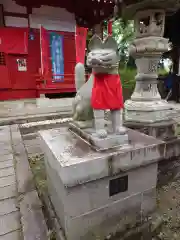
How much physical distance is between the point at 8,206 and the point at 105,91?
1.54 meters

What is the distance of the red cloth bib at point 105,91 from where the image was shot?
139 centimetres

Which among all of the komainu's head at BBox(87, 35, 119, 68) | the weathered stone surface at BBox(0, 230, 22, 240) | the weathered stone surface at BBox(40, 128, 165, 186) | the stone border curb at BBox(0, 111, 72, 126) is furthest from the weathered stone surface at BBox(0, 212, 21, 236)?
the stone border curb at BBox(0, 111, 72, 126)

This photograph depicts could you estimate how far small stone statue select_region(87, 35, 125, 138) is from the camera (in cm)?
127

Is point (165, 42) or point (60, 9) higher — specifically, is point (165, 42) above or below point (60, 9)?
below

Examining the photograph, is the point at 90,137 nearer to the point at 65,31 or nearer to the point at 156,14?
the point at 156,14

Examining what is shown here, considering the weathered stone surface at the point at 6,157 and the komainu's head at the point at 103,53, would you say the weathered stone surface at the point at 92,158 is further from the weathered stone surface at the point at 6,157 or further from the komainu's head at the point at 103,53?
the weathered stone surface at the point at 6,157

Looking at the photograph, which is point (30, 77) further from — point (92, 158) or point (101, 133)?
point (92, 158)

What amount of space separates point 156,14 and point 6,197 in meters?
2.78

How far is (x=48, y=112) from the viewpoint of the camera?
18.8 feet

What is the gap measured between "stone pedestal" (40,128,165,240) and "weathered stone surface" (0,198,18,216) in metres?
0.59

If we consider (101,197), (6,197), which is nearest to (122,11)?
(101,197)

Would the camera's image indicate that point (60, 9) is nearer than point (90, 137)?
Result: No

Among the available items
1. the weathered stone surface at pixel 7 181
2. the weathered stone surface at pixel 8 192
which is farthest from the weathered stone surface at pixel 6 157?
the weathered stone surface at pixel 8 192

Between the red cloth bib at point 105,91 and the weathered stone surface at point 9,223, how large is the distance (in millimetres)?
1290
